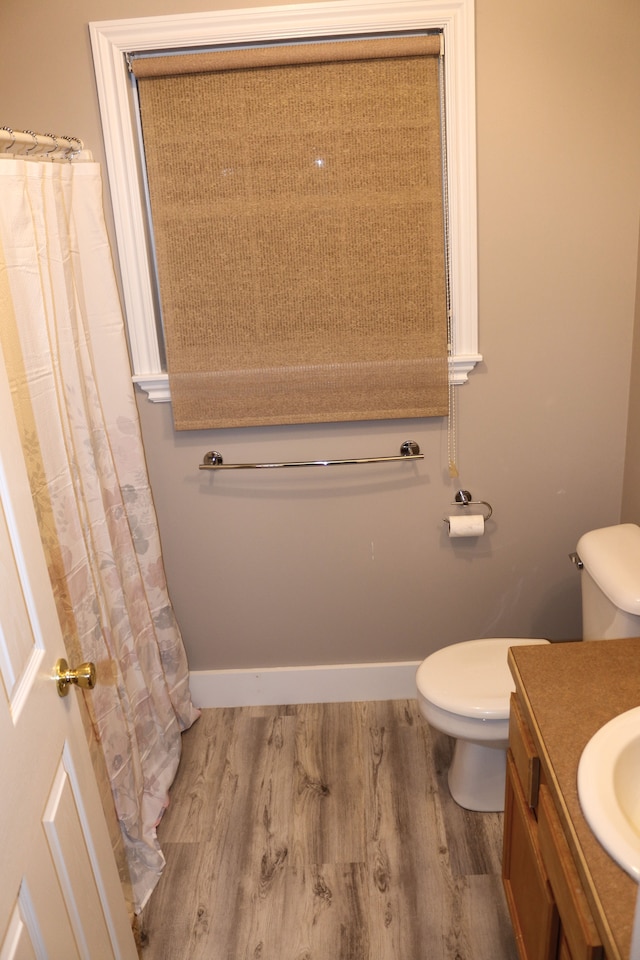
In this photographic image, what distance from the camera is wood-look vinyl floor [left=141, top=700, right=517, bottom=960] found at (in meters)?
1.93

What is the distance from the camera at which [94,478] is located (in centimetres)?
200

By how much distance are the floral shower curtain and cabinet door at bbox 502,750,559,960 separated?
96 centimetres

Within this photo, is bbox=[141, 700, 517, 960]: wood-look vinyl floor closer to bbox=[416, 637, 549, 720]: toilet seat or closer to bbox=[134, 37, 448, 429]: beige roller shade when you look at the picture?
bbox=[416, 637, 549, 720]: toilet seat

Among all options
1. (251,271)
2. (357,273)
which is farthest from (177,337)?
(357,273)

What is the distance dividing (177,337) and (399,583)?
110cm

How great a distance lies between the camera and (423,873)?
209 centimetres

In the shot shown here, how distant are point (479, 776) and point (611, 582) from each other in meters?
0.75

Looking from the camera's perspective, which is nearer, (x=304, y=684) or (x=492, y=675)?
(x=492, y=675)

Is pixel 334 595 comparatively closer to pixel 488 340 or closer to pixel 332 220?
pixel 488 340

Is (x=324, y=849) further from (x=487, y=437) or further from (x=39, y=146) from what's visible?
(x=39, y=146)

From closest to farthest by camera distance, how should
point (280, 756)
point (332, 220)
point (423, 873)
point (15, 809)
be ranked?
1. point (15, 809)
2. point (423, 873)
3. point (332, 220)
4. point (280, 756)

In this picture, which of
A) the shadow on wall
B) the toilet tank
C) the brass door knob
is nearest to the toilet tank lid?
the toilet tank

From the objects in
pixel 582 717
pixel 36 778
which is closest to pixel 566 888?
pixel 582 717

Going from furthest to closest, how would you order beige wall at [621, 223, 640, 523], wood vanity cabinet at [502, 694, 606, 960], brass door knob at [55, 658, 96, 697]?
beige wall at [621, 223, 640, 523], brass door knob at [55, 658, 96, 697], wood vanity cabinet at [502, 694, 606, 960]
